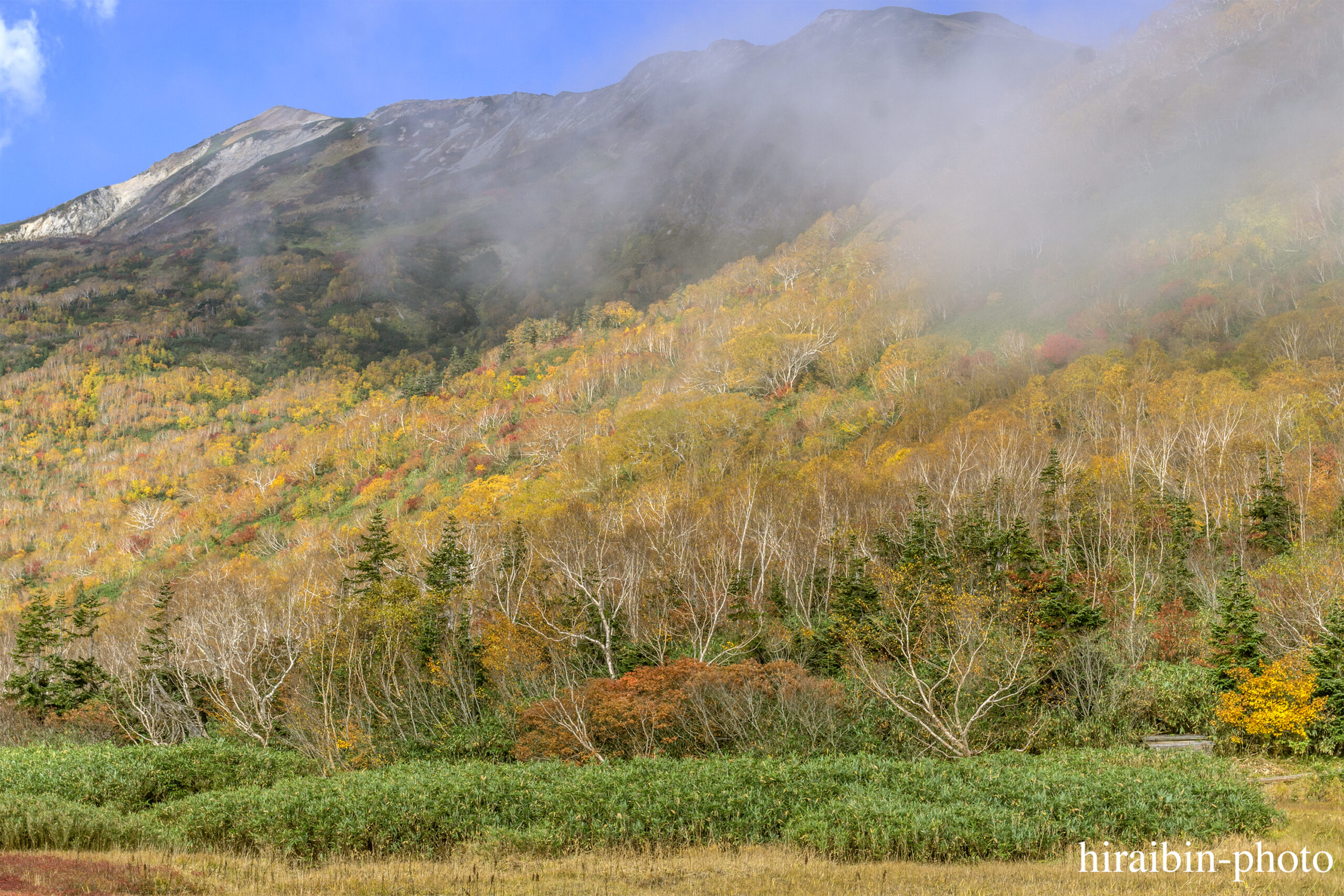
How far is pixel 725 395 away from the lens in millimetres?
91938

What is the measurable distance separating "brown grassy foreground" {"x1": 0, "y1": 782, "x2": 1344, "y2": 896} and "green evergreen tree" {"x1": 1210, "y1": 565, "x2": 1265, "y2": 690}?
35.1ft

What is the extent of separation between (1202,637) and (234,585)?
2487 inches

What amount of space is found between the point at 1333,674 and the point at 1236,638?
310cm

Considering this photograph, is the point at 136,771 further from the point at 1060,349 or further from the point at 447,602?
the point at 1060,349

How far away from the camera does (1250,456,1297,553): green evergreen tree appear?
3959 cm

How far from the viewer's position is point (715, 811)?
17.6 metres

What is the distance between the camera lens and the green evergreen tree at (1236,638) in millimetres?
25484

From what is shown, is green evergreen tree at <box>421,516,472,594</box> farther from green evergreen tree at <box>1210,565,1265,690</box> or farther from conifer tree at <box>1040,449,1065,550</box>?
green evergreen tree at <box>1210,565,1265,690</box>

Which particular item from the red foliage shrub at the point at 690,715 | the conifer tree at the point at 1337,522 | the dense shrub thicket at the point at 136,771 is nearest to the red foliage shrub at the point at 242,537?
the dense shrub thicket at the point at 136,771

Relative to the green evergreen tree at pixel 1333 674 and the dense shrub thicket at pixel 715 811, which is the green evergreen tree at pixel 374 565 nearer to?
the dense shrub thicket at pixel 715 811

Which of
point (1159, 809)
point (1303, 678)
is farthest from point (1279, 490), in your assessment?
point (1159, 809)

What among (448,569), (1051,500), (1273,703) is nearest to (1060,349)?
(1051,500)

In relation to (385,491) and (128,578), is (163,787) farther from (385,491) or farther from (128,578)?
(128,578)

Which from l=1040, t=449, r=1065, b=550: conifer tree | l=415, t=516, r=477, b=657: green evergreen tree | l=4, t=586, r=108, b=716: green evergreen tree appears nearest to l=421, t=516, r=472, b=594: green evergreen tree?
l=415, t=516, r=477, b=657: green evergreen tree
